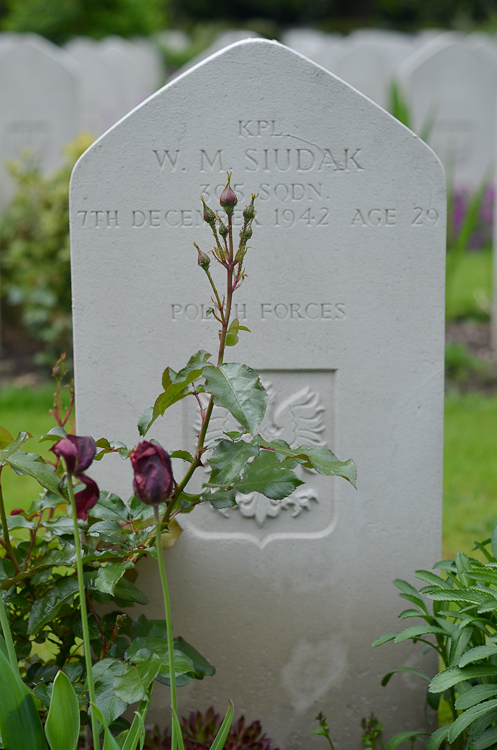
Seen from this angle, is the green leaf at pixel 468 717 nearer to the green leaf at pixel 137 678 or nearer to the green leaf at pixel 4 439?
the green leaf at pixel 137 678

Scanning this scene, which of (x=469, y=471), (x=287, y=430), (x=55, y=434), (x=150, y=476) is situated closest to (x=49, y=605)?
(x=55, y=434)

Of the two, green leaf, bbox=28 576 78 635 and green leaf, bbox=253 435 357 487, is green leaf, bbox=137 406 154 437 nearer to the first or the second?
green leaf, bbox=253 435 357 487

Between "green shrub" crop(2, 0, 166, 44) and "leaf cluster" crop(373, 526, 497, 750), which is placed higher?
"green shrub" crop(2, 0, 166, 44)

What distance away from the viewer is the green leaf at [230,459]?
58.5 inches

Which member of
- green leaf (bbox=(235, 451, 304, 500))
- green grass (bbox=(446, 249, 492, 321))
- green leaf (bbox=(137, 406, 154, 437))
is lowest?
green leaf (bbox=(235, 451, 304, 500))

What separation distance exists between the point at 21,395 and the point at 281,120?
125 inches

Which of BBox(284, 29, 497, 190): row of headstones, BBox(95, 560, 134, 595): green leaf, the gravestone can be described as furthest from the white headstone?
BBox(95, 560, 134, 595): green leaf

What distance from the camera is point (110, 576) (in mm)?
1552

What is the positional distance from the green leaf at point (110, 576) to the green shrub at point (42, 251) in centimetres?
340

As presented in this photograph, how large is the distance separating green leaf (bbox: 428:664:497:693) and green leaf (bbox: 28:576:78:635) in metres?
0.78

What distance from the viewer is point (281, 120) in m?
1.95

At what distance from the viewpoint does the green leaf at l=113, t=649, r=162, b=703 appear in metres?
1.41

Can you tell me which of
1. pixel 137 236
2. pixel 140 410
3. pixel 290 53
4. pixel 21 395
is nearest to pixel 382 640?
pixel 140 410

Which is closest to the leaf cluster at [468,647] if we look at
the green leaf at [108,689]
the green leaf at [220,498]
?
the green leaf at [220,498]
